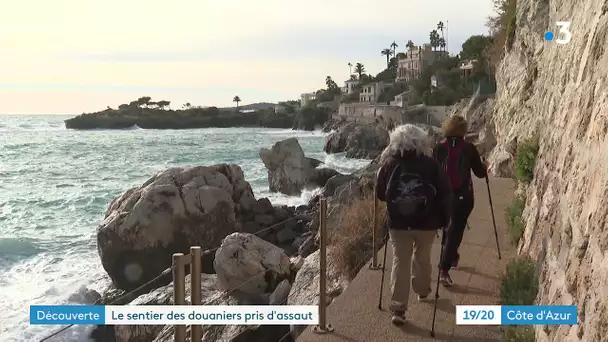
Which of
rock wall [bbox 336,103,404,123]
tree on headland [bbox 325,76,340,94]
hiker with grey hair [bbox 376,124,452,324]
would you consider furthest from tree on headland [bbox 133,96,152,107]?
hiker with grey hair [bbox 376,124,452,324]

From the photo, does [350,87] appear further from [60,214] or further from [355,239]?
[355,239]

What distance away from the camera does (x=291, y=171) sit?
1162 inches

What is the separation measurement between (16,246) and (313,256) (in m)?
16.4

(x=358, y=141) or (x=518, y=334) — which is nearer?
(x=518, y=334)

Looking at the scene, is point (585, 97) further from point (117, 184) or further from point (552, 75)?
point (117, 184)

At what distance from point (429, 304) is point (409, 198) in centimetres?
156

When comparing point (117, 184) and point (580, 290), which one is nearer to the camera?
point (580, 290)

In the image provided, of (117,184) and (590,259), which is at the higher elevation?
(590,259)

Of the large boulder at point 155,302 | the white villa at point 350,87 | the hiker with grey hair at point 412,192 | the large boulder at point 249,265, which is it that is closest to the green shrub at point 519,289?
the hiker with grey hair at point 412,192

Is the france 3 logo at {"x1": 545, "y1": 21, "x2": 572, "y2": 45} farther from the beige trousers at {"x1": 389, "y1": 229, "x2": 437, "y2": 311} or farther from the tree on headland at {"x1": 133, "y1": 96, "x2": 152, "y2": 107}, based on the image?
the tree on headland at {"x1": 133, "y1": 96, "x2": 152, "y2": 107}

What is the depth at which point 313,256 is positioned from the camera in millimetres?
9133

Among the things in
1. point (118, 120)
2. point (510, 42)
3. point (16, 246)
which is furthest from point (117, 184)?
point (118, 120)

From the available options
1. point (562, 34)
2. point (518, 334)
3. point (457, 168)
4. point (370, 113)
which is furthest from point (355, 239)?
point (370, 113)

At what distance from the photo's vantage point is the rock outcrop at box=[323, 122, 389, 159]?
5066 cm
